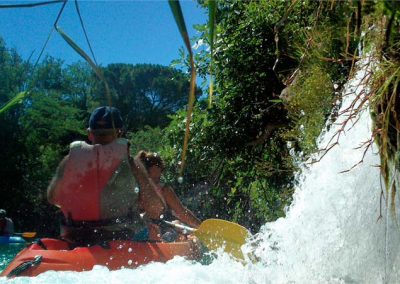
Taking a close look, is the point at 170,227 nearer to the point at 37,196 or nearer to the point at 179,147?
the point at 179,147

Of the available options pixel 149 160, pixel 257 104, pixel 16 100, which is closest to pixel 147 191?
pixel 149 160

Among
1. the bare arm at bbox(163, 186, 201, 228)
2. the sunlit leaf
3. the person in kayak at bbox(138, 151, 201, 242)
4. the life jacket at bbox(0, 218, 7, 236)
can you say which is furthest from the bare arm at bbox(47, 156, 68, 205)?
the life jacket at bbox(0, 218, 7, 236)

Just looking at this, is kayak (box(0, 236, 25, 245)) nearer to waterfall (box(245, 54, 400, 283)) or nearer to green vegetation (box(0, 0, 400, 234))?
green vegetation (box(0, 0, 400, 234))

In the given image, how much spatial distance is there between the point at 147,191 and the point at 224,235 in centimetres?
106

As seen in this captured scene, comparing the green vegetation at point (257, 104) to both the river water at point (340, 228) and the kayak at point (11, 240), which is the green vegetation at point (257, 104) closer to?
the river water at point (340, 228)

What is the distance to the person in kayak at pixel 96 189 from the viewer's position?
5.18 m

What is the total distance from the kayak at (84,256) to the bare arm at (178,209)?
1.01 metres

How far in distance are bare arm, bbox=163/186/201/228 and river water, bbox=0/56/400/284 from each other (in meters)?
3.18

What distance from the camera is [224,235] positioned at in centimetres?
477

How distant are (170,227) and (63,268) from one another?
1701 mm

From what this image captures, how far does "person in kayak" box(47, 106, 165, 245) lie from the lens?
5.18 metres

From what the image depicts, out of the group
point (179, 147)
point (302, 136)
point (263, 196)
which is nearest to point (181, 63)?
point (179, 147)

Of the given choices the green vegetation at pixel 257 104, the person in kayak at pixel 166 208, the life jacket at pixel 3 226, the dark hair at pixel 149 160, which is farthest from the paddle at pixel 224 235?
the life jacket at pixel 3 226

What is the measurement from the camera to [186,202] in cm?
1198
